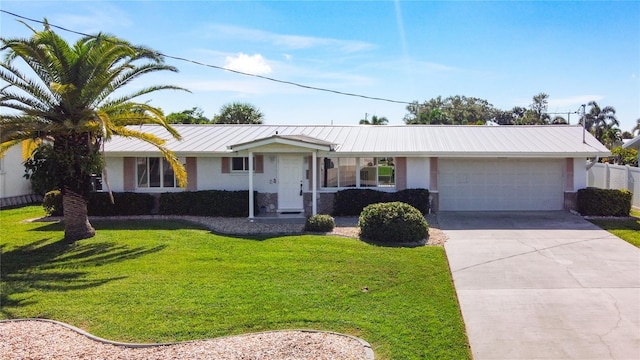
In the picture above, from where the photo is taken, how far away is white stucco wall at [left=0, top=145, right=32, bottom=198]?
21953 mm

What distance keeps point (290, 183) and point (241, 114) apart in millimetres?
26536

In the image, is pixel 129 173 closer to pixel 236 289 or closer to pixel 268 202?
pixel 268 202

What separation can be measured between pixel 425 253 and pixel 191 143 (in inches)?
456

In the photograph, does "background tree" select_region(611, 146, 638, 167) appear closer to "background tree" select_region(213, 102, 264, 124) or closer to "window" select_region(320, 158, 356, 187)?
"window" select_region(320, 158, 356, 187)

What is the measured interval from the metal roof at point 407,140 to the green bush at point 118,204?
1667mm

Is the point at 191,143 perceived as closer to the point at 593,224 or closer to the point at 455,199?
the point at 455,199

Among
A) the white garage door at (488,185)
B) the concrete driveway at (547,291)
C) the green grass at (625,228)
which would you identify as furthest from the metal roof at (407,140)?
the concrete driveway at (547,291)

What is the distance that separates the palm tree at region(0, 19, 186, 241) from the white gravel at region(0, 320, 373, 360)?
593 centimetres

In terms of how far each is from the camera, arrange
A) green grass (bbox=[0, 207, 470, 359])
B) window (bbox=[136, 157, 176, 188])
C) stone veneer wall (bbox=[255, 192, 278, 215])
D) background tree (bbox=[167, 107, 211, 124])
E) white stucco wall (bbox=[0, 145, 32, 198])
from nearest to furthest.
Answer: green grass (bbox=[0, 207, 470, 359]), stone veneer wall (bbox=[255, 192, 278, 215]), window (bbox=[136, 157, 176, 188]), white stucco wall (bbox=[0, 145, 32, 198]), background tree (bbox=[167, 107, 211, 124])

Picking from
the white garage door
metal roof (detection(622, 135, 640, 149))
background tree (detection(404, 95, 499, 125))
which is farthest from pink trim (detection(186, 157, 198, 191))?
background tree (detection(404, 95, 499, 125))

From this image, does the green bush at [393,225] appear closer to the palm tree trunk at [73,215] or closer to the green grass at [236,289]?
the green grass at [236,289]

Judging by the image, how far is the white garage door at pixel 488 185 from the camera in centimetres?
1916

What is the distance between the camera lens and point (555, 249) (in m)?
12.5

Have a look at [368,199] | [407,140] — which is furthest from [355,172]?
[407,140]
